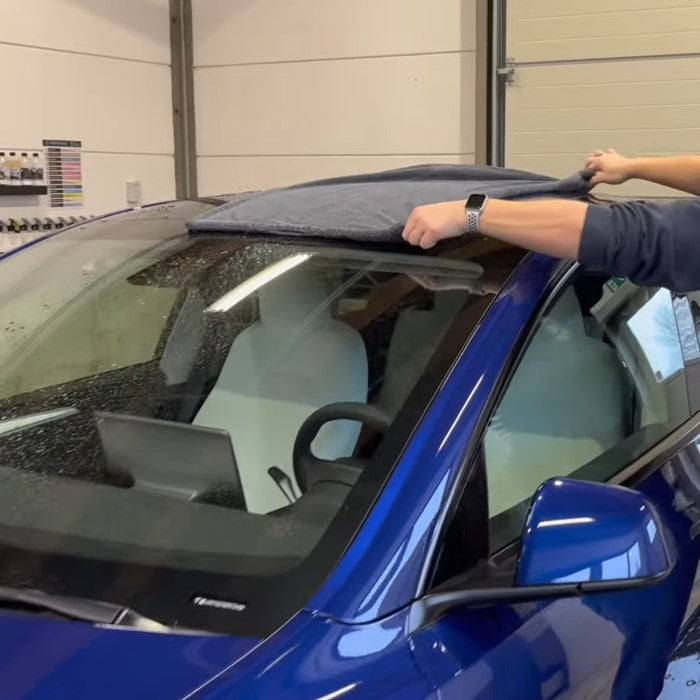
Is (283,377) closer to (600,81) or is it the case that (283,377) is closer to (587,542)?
(587,542)

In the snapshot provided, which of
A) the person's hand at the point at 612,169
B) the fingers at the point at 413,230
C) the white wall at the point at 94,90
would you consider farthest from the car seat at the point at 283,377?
the white wall at the point at 94,90

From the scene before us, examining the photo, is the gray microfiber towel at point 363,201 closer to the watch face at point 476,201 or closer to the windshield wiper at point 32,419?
the watch face at point 476,201

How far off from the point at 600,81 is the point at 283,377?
3.45 metres

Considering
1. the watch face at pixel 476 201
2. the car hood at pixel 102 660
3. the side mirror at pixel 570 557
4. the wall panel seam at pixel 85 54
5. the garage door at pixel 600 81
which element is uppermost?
the wall panel seam at pixel 85 54

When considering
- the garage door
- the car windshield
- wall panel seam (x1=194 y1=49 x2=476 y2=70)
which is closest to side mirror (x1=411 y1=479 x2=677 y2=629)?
the car windshield

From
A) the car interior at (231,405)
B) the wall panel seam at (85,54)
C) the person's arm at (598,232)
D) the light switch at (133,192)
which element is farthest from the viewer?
the light switch at (133,192)

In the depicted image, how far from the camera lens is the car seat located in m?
1.58

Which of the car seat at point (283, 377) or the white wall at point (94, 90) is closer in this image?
the car seat at point (283, 377)

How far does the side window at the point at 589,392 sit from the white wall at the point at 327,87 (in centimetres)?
324

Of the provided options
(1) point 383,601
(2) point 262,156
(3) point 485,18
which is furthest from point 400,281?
(2) point 262,156

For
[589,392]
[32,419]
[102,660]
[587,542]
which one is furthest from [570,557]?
[32,419]

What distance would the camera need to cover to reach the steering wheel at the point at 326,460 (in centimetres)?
134

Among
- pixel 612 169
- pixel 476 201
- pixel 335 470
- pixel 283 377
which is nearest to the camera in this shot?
pixel 335 470

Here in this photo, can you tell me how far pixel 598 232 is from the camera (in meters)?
1.45
